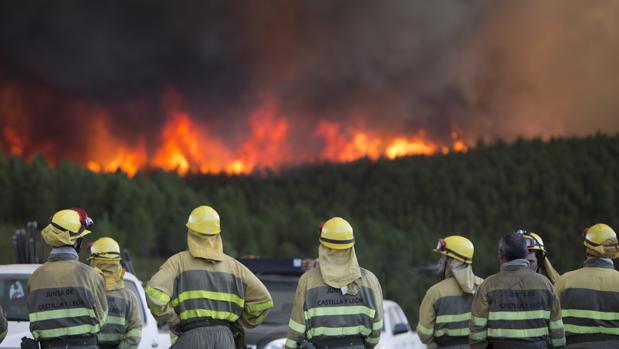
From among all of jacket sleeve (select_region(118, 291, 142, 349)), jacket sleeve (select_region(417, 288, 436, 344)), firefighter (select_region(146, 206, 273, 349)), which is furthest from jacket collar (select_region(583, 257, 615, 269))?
jacket sleeve (select_region(118, 291, 142, 349))

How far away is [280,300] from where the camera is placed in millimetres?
9969

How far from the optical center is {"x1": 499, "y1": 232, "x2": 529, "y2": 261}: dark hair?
19.8 ft

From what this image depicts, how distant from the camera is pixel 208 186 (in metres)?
30.2

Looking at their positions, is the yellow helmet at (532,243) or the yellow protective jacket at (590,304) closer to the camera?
the yellow protective jacket at (590,304)

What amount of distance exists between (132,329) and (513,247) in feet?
9.99

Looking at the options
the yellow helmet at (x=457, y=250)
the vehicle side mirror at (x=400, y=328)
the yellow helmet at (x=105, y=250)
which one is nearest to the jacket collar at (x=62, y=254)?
the yellow helmet at (x=105, y=250)

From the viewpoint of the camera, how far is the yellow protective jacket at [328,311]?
20.1ft

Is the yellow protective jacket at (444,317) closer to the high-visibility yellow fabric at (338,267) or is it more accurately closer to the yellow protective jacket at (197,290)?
the high-visibility yellow fabric at (338,267)

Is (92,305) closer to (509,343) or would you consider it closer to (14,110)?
(509,343)

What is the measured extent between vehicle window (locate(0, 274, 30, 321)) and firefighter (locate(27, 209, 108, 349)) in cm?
241

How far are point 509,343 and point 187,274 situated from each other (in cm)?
217

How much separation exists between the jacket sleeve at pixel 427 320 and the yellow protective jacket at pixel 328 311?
1.21 metres

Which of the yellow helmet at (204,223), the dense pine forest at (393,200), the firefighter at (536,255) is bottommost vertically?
the firefighter at (536,255)

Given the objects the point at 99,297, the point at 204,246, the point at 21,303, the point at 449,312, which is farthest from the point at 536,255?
the point at 21,303
